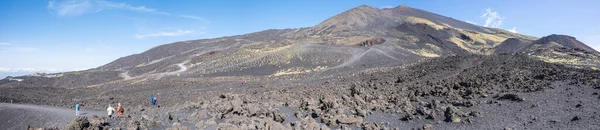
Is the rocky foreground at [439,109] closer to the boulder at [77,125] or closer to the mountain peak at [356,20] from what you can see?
the boulder at [77,125]

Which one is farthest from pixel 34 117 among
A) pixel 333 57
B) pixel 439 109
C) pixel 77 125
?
pixel 333 57

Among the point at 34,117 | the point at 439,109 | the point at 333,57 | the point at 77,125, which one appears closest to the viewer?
the point at 77,125

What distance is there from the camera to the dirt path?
22.4 m

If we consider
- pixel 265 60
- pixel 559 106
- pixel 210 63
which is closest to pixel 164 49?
pixel 210 63

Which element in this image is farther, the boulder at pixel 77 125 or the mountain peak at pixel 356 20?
the mountain peak at pixel 356 20

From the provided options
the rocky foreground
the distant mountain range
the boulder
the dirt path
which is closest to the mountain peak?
the distant mountain range

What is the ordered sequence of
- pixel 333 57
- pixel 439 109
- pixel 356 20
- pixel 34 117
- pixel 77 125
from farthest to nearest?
1. pixel 356 20
2. pixel 333 57
3. pixel 34 117
4. pixel 439 109
5. pixel 77 125

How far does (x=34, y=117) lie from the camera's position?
24.6m

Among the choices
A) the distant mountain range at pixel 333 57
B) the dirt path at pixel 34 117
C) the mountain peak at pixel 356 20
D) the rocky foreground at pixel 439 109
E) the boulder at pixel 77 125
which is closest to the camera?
the boulder at pixel 77 125

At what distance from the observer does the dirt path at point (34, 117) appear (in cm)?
2239

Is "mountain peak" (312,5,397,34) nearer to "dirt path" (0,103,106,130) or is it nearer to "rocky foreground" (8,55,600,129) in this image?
"dirt path" (0,103,106,130)

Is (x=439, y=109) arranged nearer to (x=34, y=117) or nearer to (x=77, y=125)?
(x=77, y=125)

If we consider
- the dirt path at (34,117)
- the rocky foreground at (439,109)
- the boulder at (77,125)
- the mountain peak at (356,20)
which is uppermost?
the mountain peak at (356,20)

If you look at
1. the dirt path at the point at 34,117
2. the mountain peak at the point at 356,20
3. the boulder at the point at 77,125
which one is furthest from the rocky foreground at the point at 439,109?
the mountain peak at the point at 356,20
